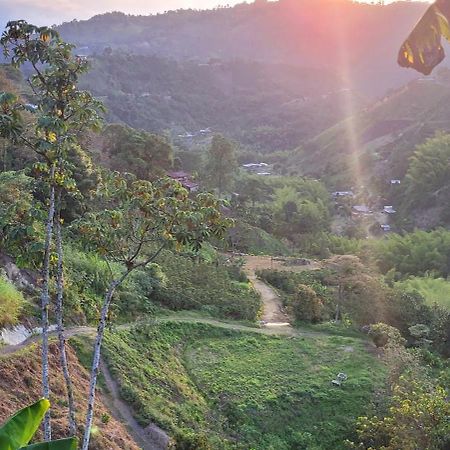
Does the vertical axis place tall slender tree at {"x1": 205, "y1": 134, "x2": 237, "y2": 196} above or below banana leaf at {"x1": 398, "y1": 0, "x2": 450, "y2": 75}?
below

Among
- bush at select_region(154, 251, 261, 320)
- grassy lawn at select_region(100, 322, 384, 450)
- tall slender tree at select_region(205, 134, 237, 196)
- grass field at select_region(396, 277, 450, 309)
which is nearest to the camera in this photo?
grassy lawn at select_region(100, 322, 384, 450)

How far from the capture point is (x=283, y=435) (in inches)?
487

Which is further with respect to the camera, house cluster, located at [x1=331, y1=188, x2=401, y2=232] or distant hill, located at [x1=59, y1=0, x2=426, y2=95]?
distant hill, located at [x1=59, y1=0, x2=426, y2=95]

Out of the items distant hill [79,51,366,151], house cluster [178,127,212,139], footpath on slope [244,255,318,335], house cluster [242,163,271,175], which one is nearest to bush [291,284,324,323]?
footpath on slope [244,255,318,335]

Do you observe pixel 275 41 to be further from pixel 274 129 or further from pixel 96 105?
pixel 96 105

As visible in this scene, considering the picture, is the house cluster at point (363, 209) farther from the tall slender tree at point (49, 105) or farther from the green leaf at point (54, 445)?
the green leaf at point (54, 445)

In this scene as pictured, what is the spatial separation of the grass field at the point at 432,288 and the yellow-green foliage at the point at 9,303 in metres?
16.4

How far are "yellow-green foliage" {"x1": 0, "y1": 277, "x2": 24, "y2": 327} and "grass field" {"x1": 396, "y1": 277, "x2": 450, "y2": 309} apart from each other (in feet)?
53.9

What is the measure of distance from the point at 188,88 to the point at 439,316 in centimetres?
11342

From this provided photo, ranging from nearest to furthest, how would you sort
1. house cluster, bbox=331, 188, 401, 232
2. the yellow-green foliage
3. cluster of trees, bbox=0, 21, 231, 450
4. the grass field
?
cluster of trees, bbox=0, 21, 231, 450 → the yellow-green foliage → the grass field → house cluster, bbox=331, 188, 401, 232

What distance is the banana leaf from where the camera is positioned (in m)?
3.88

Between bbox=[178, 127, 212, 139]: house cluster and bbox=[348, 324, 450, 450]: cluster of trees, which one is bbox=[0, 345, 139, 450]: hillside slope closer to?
bbox=[348, 324, 450, 450]: cluster of trees

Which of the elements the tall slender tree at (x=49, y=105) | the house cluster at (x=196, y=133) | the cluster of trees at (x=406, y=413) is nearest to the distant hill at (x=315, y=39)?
the house cluster at (x=196, y=133)

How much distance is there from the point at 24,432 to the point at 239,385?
10326 millimetres
